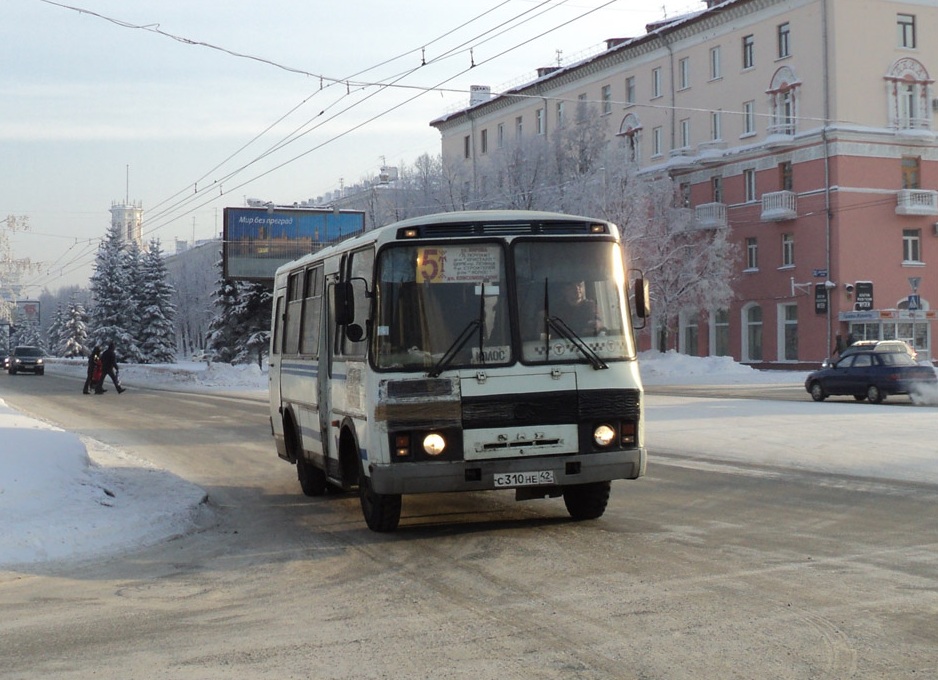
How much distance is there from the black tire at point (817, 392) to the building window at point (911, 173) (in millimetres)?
26303

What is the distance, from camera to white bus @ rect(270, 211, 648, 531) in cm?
981

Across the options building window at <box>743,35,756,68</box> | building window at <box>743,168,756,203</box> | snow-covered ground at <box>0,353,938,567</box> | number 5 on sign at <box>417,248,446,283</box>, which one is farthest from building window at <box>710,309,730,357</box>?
number 5 on sign at <box>417,248,446,283</box>

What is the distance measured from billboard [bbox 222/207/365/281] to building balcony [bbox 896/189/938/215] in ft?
80.7

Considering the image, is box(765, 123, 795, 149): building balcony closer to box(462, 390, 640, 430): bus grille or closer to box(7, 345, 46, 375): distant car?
box(7, 345, 46, 375): distant car

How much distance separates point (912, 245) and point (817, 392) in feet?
85.2

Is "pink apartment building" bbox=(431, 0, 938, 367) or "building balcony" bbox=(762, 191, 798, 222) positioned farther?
"building balcony" bbox=(762, 191, 798, 222)

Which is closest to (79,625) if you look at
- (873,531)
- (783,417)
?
(873,531)

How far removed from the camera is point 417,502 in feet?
42.0

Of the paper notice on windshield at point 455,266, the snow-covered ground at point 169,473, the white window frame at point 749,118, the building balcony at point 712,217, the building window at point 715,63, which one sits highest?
the building window at point 715,63

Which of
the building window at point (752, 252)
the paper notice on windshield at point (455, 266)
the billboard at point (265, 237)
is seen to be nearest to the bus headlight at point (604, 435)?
the paper notice on windshield at point (455, 266)

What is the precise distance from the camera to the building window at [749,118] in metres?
58.5

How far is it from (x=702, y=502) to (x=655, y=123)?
54763 mm

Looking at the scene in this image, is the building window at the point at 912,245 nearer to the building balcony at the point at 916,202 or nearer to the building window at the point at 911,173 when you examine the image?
the building balcony at the point at 916,202

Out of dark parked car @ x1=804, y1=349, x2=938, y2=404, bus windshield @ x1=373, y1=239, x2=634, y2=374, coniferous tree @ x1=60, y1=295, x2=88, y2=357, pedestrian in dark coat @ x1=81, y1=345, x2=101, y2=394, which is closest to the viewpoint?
bus windshield @ x1=373, y1=239, x2=634, y2=374
